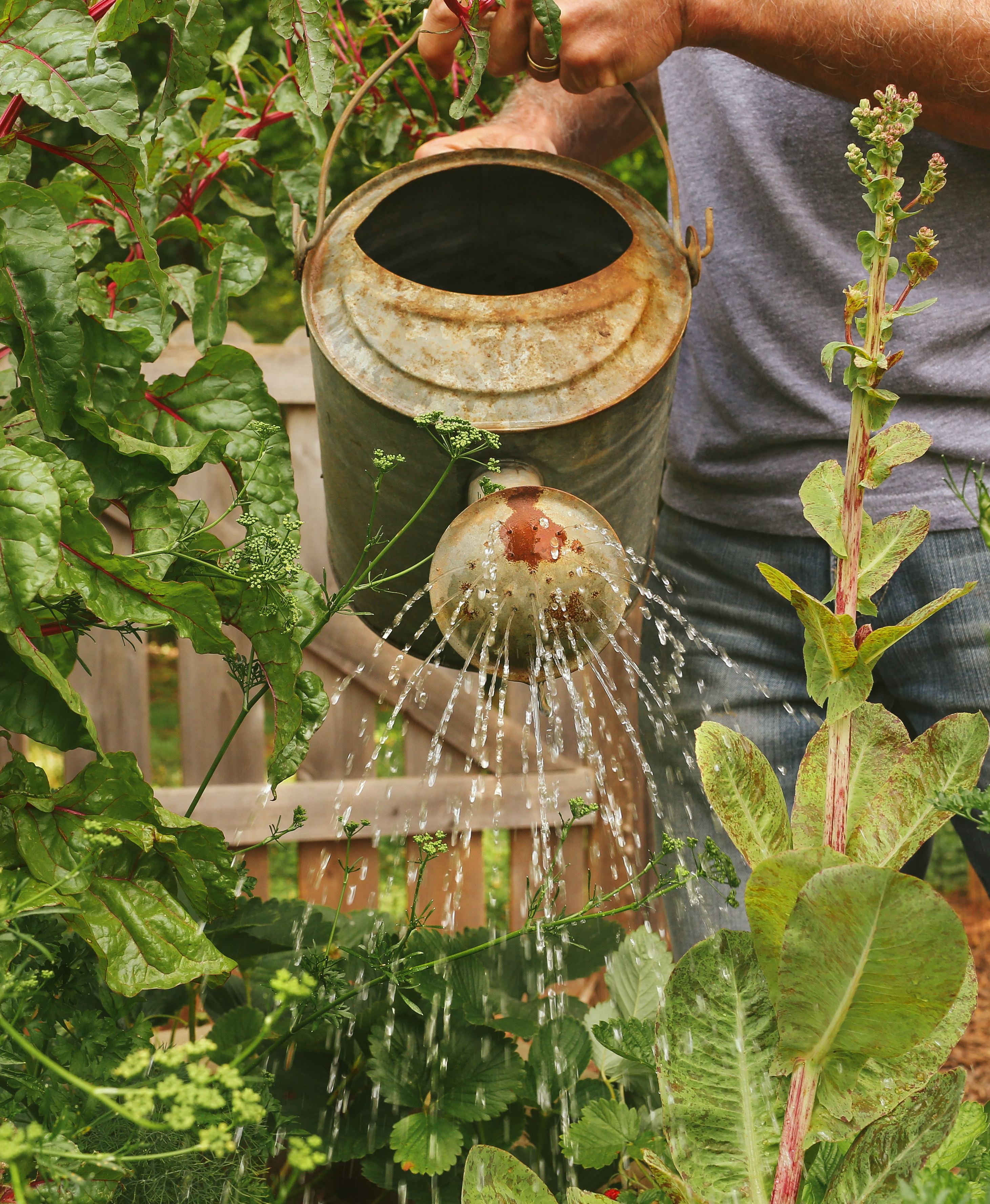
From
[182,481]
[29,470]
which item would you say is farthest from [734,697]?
[182,481]

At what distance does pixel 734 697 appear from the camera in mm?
1284

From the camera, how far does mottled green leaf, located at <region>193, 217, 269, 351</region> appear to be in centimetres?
91

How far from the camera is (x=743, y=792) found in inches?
21.2

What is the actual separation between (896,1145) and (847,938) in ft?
0.57

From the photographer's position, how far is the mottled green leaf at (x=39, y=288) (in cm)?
63

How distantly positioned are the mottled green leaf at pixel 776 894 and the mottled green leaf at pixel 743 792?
0.11 feet

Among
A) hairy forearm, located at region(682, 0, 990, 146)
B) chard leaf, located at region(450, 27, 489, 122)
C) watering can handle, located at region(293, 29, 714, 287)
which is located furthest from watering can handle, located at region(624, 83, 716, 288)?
chard leaf, located at region(450, 27, 489, 122)

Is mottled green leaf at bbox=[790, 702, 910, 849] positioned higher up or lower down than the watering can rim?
lower down

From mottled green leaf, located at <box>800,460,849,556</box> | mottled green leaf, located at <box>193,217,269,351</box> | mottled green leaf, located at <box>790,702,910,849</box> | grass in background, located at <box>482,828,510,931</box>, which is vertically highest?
mottled green leaf, located at <box>800,460,849,556</box>

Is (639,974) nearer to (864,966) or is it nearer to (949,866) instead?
(864,966)

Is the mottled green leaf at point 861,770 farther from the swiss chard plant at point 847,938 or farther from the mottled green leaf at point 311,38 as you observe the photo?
the mottled green leaf at point 311,38

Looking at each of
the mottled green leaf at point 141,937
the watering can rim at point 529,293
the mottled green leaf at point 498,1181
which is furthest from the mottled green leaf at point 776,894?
the watering can rim at point 529,293

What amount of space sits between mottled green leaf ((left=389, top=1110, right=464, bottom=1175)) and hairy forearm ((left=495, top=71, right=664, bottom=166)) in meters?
1.15

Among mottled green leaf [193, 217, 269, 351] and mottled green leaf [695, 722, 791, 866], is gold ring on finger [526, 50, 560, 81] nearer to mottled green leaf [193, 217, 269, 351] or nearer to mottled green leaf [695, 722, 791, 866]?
mottled green leaf [193, 217, 269, 351]
